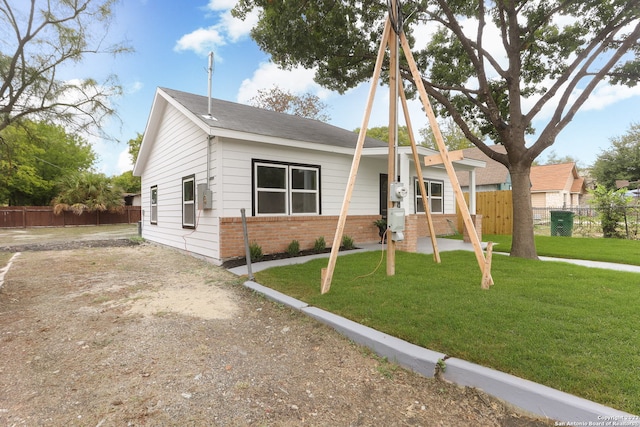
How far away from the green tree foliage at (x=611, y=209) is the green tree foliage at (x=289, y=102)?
19.5 meters

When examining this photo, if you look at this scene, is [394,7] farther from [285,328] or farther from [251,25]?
[251,25]

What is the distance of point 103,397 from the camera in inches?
86.4

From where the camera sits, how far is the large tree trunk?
6.50 meters

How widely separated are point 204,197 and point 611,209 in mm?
12652

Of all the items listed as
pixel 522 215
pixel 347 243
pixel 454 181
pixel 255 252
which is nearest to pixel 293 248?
pixel 255 252

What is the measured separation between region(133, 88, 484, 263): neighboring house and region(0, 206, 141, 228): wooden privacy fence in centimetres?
1552

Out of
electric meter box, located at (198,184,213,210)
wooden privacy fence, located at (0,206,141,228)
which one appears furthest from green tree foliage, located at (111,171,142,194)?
electric meter box, located at (198,184,213,210)

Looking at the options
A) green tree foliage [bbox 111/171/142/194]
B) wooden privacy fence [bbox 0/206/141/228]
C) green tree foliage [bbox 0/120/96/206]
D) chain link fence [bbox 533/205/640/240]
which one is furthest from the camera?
green tree foliage [bbox 111/171/142/194]

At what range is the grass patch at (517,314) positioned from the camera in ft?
7.09

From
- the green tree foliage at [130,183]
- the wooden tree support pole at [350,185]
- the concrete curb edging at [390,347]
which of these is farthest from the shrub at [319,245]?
the green tree foliage at [130,183]

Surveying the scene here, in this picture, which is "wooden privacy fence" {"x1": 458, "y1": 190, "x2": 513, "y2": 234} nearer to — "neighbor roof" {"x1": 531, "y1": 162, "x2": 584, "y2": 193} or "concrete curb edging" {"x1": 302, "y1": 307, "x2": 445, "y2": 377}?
"concrete curb edging" {"x1": 302, "y1": 307, "x2": 445, "y2": 377}

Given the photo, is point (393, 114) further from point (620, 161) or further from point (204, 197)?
point (620, 161)

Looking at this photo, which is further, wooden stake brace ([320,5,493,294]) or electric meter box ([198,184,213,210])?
electric meter box ([198,184,213,210])

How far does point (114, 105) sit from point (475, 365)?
37.6 ft
